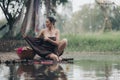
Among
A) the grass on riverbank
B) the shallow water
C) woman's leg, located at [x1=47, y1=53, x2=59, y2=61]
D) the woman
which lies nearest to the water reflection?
the shallow water

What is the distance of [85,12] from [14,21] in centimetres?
4628

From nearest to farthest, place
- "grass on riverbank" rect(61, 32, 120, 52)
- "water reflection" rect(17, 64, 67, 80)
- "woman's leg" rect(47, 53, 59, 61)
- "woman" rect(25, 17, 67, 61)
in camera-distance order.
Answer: "water reflection" rect(17, 64, 67, 80) → "woman's leg" rect(47, 53, 59, 61) → "woman" rect(25, 17, 67, 61) → "grass on riverbank" rect(61, 32, 120, 52)

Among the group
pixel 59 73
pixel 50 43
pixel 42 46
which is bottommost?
pixel 42 46

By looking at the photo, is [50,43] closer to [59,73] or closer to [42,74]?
[59,73]

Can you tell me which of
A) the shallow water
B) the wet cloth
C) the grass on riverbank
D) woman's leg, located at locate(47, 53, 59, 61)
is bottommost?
the grass on riverbank

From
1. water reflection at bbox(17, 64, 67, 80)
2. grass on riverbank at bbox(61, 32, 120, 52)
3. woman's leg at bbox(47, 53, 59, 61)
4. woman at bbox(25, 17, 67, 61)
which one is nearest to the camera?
water reflection at bbox(17, 64, 67, 80)

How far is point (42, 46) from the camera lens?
1581cm

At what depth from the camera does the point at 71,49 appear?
30.5 metres

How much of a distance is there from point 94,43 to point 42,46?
16244mm

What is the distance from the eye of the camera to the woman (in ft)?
51.0

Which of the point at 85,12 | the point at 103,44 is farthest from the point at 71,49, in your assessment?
the point at 85,12

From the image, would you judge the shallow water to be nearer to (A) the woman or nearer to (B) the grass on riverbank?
(A) the woman

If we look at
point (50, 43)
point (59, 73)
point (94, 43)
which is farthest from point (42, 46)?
point (94, 43)

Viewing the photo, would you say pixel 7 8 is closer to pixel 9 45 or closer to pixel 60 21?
pixel 9 45
